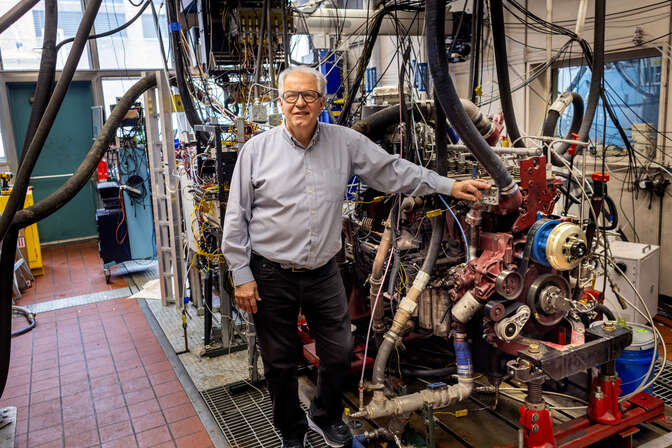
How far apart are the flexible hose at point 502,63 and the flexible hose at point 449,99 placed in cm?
70

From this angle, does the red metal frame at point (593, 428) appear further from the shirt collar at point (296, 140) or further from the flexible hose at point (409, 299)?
the shirt collar at point (296, 140)

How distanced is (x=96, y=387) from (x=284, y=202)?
223 centimetres

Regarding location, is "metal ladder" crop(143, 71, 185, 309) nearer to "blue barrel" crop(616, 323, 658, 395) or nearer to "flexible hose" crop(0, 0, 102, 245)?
"flexible hose" crop(0, 0, 102, 245)

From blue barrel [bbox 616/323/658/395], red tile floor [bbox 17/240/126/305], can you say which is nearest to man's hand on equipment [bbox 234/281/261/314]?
blue barrel [bbox 616/323/658/395]

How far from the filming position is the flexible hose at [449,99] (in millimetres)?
2184

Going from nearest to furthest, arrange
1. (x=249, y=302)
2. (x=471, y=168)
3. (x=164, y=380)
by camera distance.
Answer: (x=249, y=302) → (x=471, y=168) → (x=164, y=380)

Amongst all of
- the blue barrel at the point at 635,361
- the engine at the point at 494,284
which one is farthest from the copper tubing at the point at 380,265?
the blue barrel at the point at 635,361

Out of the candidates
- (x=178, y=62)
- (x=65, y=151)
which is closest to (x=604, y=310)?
(x=178, y=62)

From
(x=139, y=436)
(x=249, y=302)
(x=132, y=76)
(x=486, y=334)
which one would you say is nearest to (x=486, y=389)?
(x=486, y=334)

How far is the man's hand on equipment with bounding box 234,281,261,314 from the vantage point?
2.43 meters

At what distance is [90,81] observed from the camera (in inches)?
329

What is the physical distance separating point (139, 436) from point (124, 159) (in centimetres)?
478

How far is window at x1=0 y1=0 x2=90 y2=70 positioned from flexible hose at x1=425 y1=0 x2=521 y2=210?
6984mm

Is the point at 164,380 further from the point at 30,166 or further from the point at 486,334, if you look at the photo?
the point at 486,334
